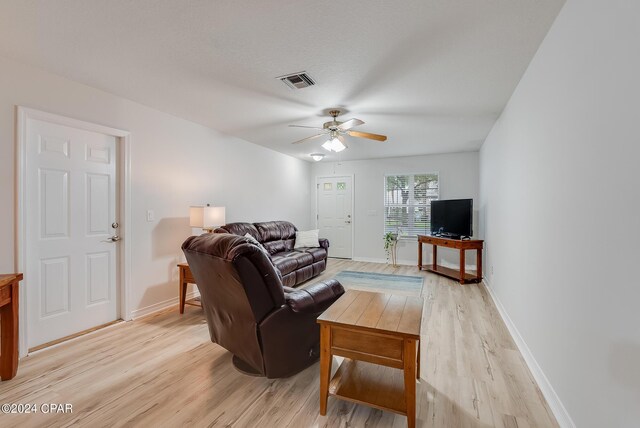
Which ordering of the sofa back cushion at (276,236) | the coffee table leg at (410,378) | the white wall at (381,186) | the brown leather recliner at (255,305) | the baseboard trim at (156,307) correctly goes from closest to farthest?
the coffee table leg at (410,378), the brown leather recliner at (255,305), the baseboard trim at (156,307), the sofa back cushion at (276,236), the white wall at (381,186)

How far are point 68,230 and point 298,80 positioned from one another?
2.67m

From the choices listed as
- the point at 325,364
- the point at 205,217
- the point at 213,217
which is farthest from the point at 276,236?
the point at 325,364

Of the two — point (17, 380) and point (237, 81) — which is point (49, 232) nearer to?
point (17, 380)

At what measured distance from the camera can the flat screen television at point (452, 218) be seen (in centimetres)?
486

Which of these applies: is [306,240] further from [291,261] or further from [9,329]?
[9,329]

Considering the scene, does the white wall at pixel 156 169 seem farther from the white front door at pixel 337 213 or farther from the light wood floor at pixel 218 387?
the white front door at pixel 337 213

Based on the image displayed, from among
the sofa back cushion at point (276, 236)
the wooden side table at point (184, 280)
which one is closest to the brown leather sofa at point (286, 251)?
the sofa back cushion at point (276, 236)

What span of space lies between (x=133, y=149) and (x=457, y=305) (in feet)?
14.4

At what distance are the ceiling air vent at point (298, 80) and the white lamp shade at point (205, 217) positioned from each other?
1.85 meters

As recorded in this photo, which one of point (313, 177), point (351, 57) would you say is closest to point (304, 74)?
point (351, 57)

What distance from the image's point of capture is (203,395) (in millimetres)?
1898

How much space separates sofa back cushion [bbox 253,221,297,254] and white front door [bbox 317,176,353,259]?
5.52 feet

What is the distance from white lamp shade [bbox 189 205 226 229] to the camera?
357 centimetres

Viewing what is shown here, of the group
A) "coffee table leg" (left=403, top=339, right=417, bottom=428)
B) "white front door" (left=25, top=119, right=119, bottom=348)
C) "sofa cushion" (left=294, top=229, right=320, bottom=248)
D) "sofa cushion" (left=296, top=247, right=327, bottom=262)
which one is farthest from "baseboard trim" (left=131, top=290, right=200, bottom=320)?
"coffee table leg" (left=403, top=339, right=417, bottom=428)
